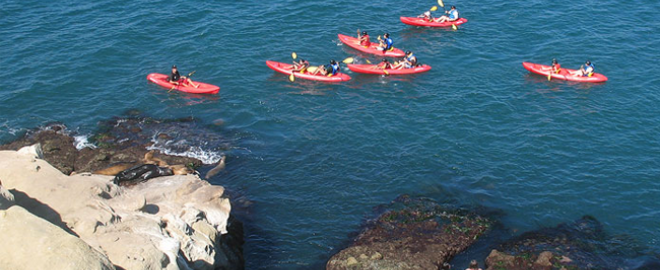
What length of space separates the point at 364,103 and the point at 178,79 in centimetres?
1108

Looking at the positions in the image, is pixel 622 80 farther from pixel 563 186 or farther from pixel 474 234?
pixel 474 234

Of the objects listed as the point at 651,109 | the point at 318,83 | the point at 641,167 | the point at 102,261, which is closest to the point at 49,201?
the point at 102,261

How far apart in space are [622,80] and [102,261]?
1297 inches

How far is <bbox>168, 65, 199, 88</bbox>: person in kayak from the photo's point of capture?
35.8 meters

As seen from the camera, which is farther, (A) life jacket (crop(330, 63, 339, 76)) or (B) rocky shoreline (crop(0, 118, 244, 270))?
(A) life jacket (crop(330, 63, 339, 76))

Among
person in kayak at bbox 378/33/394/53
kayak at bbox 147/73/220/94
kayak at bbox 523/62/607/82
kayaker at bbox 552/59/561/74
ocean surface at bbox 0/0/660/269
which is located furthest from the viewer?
person in kayak at bbox 378/33/394/53

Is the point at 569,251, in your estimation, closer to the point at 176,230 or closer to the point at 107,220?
the point at 176,230

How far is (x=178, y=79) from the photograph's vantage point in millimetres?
36000

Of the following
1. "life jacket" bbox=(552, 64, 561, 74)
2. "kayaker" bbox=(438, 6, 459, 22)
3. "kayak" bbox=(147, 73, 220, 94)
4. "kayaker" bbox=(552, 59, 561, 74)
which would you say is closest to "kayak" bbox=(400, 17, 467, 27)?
"kayaker" bbox=(438, 6, 459, 22)

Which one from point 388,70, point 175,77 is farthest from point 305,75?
point 175,77

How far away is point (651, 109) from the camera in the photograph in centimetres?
3412

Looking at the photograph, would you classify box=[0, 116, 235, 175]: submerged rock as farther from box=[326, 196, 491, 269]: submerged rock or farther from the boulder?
the boulder

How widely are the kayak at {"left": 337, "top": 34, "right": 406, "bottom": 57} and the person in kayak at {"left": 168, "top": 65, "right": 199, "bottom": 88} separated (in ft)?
36.0

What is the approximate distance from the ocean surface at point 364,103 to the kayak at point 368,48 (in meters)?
Result: 0.64
